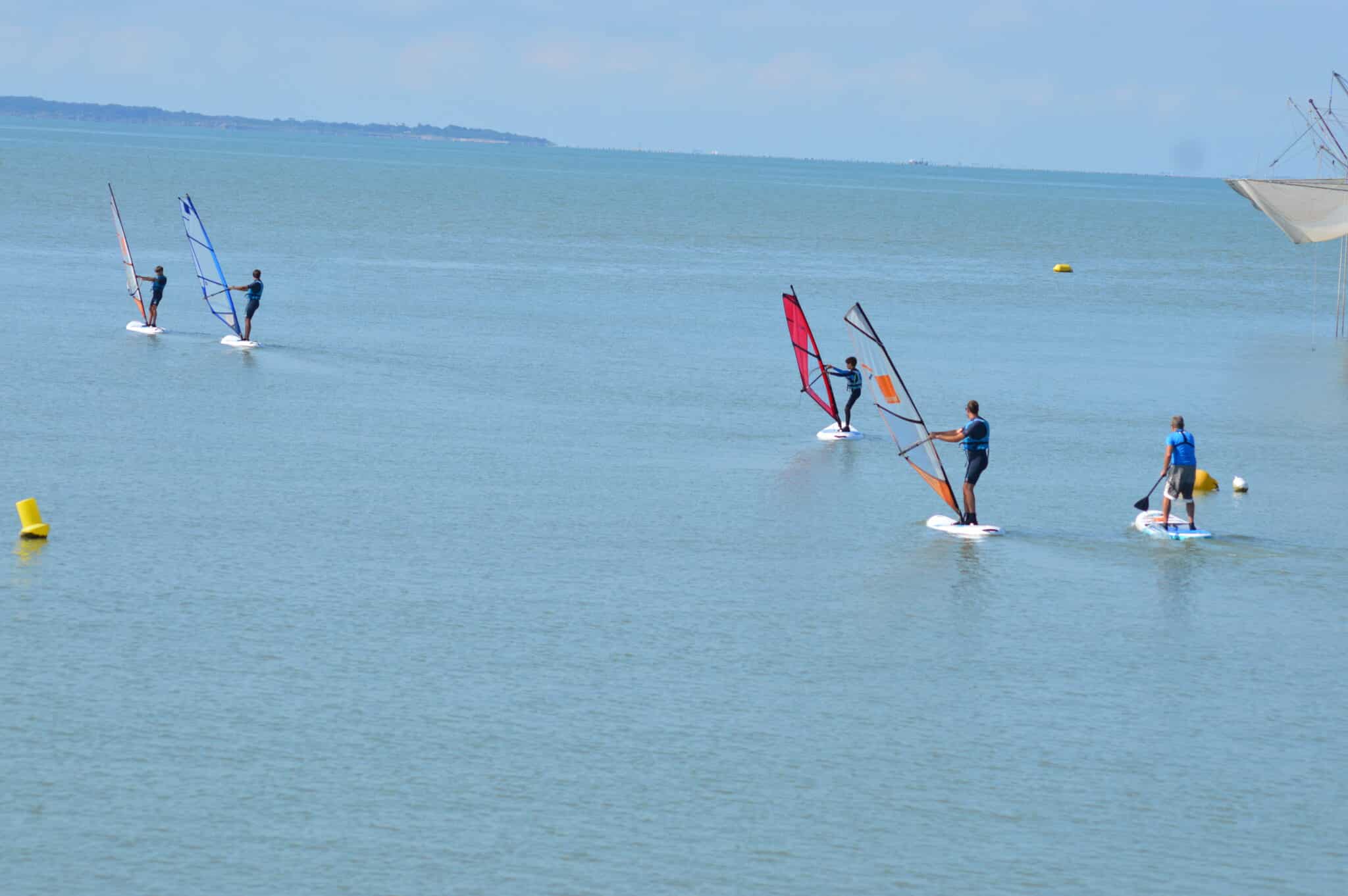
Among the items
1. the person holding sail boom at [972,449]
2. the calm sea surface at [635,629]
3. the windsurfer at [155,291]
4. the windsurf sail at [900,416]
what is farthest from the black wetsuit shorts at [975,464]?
the windsurfer at [155,291]

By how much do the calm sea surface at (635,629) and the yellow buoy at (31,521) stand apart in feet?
1.25

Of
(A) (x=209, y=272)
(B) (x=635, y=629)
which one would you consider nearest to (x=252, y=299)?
(A) (x=209, y=272)

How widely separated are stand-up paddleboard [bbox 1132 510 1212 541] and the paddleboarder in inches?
1.8

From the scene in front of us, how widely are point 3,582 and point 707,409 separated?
15.3m

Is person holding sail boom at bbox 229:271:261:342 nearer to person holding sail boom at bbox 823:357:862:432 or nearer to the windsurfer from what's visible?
the windsurfer

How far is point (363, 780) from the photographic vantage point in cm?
1304

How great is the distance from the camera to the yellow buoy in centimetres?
1923

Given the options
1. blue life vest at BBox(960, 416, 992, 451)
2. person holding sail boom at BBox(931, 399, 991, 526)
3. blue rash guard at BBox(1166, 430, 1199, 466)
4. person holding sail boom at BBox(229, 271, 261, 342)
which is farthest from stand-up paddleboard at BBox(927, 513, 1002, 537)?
person holding sail boom at BBox(229, 271, 261, 342)

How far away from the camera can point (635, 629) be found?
17047 millimetres

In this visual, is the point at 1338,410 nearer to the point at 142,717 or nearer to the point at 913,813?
the point at 913,813

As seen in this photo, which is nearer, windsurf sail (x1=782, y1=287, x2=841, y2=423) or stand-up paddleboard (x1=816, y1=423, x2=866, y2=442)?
stand-up paddleboard (x1=816, y1=423, x2=866, y2=442)

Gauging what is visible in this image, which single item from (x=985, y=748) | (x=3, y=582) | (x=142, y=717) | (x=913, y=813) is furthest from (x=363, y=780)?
(x=3, y=582)

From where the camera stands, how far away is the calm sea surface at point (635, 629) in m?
12.3

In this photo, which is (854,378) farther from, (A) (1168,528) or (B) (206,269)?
(B) (206,269)
